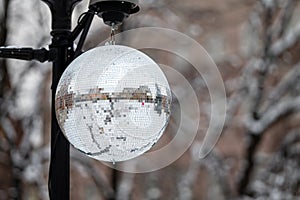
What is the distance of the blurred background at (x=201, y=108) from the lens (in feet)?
16.8

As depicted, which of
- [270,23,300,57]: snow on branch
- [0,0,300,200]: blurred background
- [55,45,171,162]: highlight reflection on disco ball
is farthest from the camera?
[270,23,300,57]: snow on branch

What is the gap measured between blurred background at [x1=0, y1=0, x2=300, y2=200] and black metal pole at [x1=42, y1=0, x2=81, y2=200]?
11.2 ft

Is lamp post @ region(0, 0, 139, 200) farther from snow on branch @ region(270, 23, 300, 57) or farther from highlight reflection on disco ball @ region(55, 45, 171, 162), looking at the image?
snow on branch @ region(270, 23, 300, 57)

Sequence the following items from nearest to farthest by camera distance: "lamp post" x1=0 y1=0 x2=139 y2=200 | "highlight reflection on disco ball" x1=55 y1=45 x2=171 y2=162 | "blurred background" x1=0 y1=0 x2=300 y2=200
Answer: "highlight reflection on disco ball" x1=55 y1=45 x2=171 y2=162 < "lamp post" x1=0 y1=0 x2=139 y2=200 < "blurred background" x1=0 y1=0 x2=300 y2=200

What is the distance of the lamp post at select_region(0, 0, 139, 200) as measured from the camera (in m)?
1.51

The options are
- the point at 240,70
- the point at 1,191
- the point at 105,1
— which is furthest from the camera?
the point at 240,70

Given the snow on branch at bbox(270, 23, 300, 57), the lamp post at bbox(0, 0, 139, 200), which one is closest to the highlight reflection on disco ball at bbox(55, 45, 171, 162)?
the lamp post at bbox(0, 0, 139, 200)

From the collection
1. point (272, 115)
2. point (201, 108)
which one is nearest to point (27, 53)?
point (272, 115)

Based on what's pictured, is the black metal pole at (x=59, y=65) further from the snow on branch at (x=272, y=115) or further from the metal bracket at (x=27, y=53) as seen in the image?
the snow on branch at (x=272, y=115)

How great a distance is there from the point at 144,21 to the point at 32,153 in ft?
5.14

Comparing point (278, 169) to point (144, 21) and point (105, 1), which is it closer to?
→ point (144, 21)

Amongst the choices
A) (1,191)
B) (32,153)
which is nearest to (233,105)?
(32,153)

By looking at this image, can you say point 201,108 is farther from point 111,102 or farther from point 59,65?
point 111,102

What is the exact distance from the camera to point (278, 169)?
17.3ft
